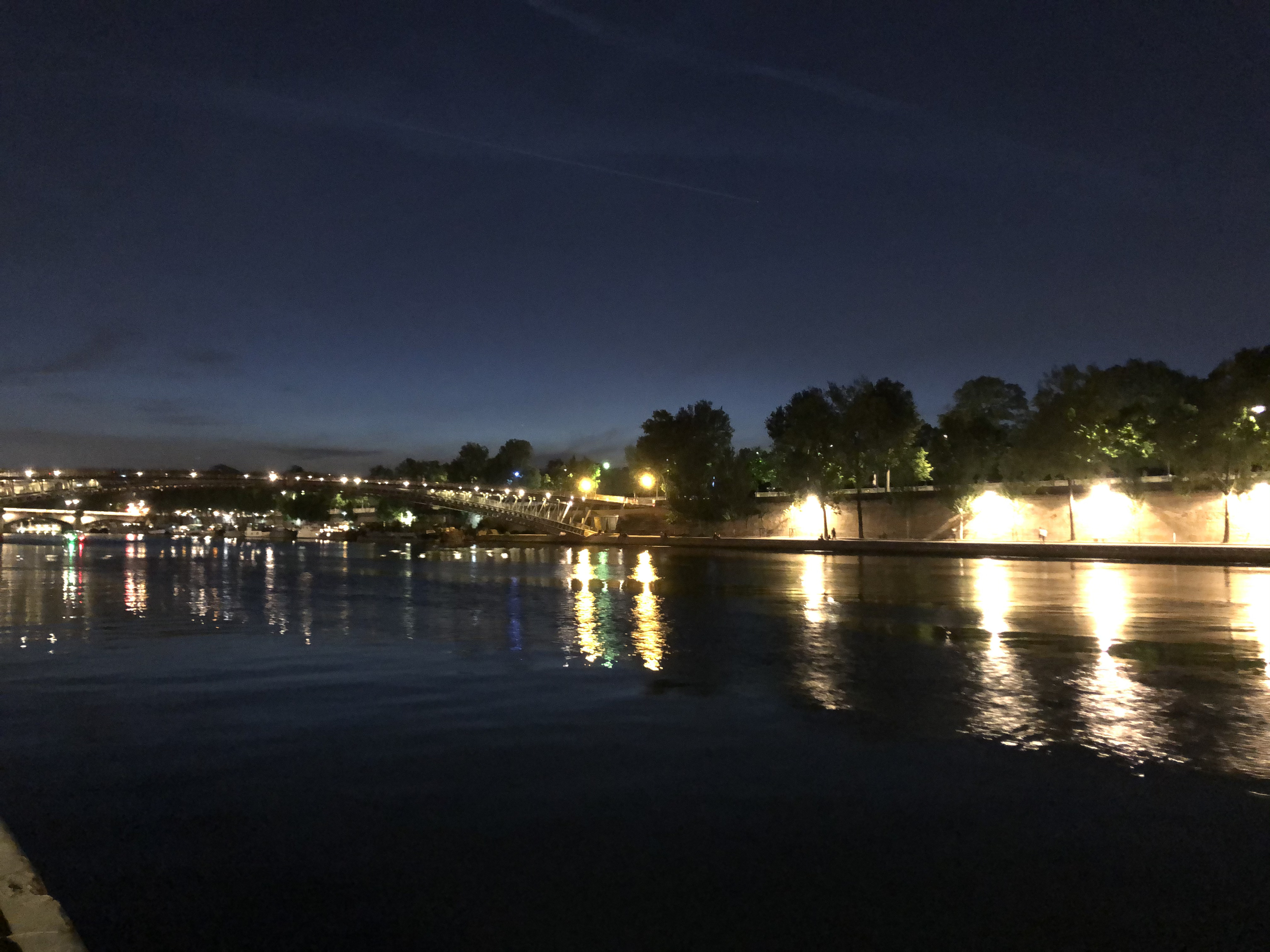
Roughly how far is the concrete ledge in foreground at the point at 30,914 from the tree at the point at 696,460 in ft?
267

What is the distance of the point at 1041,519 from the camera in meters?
61.9

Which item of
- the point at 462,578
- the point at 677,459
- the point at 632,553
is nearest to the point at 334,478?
the point at 677,459

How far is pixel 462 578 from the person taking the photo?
3572 cm

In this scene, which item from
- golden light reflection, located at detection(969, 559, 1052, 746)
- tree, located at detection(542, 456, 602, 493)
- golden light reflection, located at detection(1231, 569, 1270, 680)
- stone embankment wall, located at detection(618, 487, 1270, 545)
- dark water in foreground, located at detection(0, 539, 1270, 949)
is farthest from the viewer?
tree, located at detection(542, 456, 602, 493)

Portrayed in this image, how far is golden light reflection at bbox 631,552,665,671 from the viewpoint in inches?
518

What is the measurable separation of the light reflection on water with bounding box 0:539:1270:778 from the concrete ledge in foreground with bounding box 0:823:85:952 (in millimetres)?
6578

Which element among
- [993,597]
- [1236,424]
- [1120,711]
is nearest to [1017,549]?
[1236,424]

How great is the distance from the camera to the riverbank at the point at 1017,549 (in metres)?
41.3

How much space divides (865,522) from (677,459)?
20.3 m

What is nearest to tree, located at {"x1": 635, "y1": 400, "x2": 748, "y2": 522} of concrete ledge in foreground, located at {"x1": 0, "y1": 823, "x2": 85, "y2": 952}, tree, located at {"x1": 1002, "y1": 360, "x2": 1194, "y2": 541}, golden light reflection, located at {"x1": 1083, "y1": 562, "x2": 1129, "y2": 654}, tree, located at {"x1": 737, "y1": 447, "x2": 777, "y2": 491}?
tree, located at {"x1": 737, "y1": 447, "x2": 777, "y2": 491}

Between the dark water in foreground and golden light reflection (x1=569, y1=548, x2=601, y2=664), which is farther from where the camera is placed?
golden light reflection (x1=569, y1=548, x2=601, y2=664)

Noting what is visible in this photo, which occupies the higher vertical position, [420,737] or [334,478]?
[334,478]

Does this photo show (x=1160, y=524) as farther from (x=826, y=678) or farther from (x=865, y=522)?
(x=826, y=678)

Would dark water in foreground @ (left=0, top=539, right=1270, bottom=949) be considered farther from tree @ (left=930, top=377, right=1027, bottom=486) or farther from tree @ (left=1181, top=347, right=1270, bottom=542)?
tree @ (left=930, top=377, right=1027, bottom=486)
